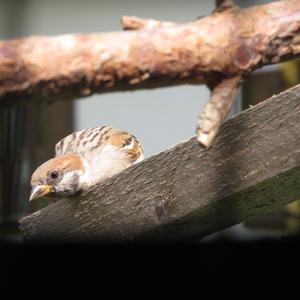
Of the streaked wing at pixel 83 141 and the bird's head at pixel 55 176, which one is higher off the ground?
the streaked wing at pixel 83 141

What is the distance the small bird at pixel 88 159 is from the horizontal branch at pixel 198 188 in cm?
65

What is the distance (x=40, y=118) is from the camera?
115 inches

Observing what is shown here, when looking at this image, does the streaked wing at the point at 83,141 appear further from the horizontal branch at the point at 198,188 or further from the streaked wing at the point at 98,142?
the horizontal branch at the point at 198,188

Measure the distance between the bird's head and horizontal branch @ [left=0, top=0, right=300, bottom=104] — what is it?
49.5 inches

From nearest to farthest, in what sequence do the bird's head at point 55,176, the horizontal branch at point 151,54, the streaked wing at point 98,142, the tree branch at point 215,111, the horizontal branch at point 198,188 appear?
the horizontal branch at point 151,54 → the tree branch at point 215,111 → the horizontal branch at point 198,188 → the bird's head at point 55,176 → the streaked wing at point 98,142

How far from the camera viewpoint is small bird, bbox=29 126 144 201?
2260 millimetres

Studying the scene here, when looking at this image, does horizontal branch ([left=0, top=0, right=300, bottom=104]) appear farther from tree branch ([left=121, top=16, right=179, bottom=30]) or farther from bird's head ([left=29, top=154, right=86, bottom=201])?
bird's head ([left=29, top=154, right=86, bottom=201])

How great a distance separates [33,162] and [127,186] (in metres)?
1.54

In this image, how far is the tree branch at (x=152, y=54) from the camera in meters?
0.84

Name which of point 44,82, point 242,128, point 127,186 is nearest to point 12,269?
point 127,186

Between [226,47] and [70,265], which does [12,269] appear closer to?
[70,265]

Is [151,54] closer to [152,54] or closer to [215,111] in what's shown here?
[152,54]

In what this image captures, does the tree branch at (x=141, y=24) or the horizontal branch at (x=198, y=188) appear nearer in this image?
the tree branch at (x=141, y=24)

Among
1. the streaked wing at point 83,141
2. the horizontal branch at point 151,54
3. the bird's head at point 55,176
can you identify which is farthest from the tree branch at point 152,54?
the streaked wing at point 83,141
